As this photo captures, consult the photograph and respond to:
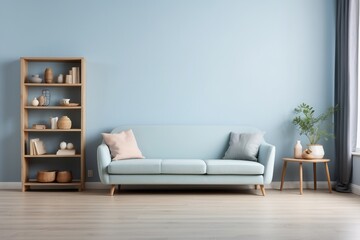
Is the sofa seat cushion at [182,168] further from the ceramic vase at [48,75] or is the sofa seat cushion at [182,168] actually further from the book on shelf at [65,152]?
the ceramic vase at [48,75]

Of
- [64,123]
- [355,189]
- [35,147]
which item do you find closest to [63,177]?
[35,147]

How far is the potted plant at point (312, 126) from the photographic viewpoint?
6.04 meters

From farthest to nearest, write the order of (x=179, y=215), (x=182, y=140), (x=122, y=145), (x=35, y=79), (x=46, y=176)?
(x=182, y=140) → (x=35, y=79) → (x=46, y=176) → (x=122, y=145) → (x=179, y=215)

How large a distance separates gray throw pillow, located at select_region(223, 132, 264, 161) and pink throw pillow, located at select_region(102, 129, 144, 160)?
119 cm

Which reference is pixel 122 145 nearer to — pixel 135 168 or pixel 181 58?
pixel 135 168

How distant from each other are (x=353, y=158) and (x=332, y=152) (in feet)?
1.49

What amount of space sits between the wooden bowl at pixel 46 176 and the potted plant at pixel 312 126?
10.9 ft

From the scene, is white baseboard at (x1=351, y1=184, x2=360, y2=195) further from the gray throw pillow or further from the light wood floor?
the gray throw pillow

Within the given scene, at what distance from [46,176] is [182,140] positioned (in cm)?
186

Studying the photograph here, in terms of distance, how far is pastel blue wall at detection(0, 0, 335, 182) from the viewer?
6320mm

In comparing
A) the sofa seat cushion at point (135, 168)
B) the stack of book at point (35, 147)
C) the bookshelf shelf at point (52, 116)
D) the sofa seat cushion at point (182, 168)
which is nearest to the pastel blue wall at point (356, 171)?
Answer: the sofa seat cushion at point (182, 168)

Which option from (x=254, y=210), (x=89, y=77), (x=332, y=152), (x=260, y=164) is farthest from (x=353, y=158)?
(x=89, y=77)

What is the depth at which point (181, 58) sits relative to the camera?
6.42 meters

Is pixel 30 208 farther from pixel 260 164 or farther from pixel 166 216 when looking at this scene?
pixel 260 164
